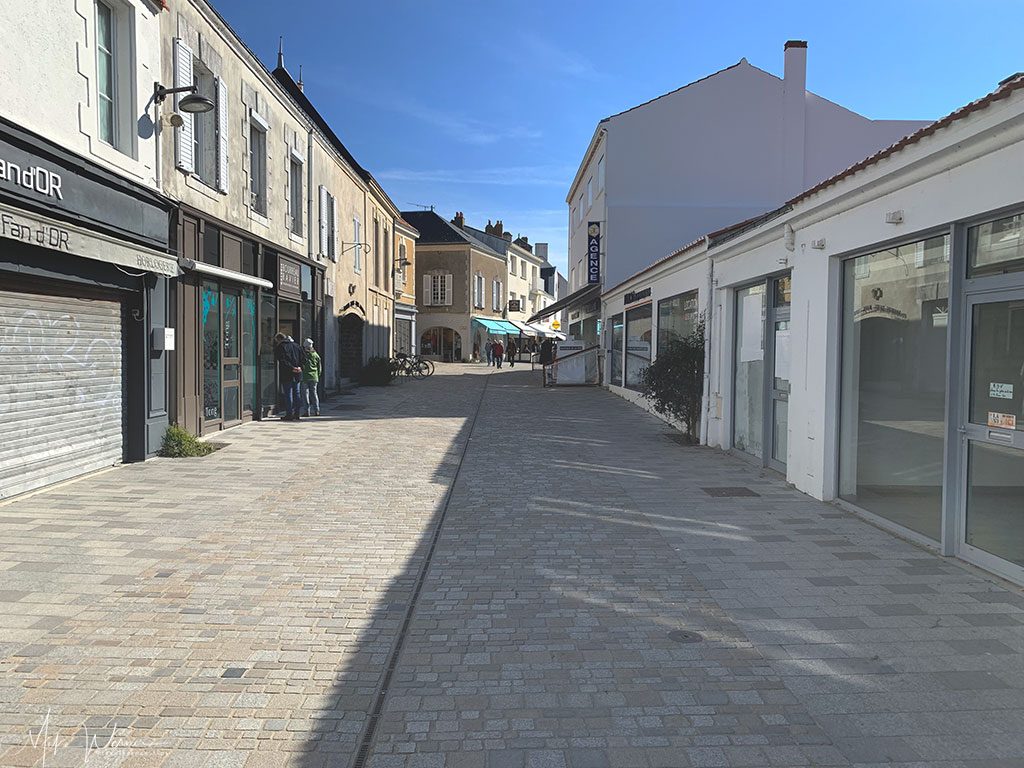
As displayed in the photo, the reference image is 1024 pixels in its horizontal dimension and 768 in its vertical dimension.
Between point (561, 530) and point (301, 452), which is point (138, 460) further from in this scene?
point (561, 530)

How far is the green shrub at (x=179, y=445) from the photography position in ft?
30.8

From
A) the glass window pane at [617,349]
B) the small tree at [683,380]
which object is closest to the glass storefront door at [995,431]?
the small tree at [683,380]

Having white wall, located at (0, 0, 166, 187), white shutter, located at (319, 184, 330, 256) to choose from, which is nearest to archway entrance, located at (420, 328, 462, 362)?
white shutter, located at (319, 184, 330, 256)

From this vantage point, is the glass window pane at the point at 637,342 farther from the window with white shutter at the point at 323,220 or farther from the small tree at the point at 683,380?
the window with white shutter at the point at 323,220

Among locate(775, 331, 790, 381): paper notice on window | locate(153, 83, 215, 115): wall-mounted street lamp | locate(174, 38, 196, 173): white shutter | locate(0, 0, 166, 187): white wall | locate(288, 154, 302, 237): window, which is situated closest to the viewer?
locate(0, 0, 166, 187): white wall

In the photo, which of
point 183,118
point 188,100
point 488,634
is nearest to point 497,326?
point 183,118

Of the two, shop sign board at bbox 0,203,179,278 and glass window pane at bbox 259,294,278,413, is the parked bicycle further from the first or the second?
shop sign board at bbox 0,203,179,278

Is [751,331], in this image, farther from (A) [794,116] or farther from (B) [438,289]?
(B) [438,289]

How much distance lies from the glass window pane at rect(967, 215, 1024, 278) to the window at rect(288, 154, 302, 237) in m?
12.9

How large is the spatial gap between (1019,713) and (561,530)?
11.7 ft

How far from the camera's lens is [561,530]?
627 centimetres

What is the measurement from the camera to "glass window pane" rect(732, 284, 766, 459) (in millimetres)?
9438

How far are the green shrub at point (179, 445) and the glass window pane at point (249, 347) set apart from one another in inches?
133

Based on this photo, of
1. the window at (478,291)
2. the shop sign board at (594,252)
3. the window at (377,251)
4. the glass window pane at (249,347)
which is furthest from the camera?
the window at (478,291)
